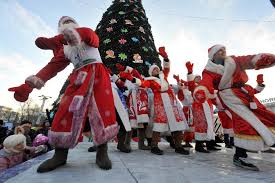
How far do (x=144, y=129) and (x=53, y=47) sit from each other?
2.64 metres

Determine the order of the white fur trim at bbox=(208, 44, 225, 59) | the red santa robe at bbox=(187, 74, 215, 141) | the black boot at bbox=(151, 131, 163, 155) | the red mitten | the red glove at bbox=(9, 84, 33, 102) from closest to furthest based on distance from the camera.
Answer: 1. the red glove at bbox=(9, 84, 33, 102)
2. the red mitten
3. the white fur trim at bbox=(208, 44, 225, 59)
4. the black boot at bbox=(151, 131, 163, 155)
5. the red santa robe at bbox=(187, 74, 215, 141)

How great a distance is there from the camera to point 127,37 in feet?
29.7

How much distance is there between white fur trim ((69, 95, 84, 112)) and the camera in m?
2.19

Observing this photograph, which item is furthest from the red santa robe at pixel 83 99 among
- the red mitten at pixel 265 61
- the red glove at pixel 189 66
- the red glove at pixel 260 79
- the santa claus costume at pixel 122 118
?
the red glove at pixel 260 79

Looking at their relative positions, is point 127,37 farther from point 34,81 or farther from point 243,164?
point 243,164

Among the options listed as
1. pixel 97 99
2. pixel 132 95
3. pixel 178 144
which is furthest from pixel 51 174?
pixel 132 95

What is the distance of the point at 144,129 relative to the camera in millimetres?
4723

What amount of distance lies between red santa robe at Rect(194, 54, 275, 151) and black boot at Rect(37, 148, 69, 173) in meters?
1.83

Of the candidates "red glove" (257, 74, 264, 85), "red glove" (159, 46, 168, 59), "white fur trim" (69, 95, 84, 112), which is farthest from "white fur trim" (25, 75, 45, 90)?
"red glove" (257, 74, 264, 85)

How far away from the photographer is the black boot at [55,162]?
2037 millimetres

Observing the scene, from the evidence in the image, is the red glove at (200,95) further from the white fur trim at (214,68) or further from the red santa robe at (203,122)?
the red santa robe at (203,122)

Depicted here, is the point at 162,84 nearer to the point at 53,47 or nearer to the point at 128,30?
the point at 53,47

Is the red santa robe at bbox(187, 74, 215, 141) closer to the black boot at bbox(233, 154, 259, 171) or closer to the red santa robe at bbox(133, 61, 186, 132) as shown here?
the red santa robe at bbox(133, 61, 186, 132)

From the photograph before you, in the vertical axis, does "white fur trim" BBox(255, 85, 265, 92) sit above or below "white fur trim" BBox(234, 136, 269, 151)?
above
